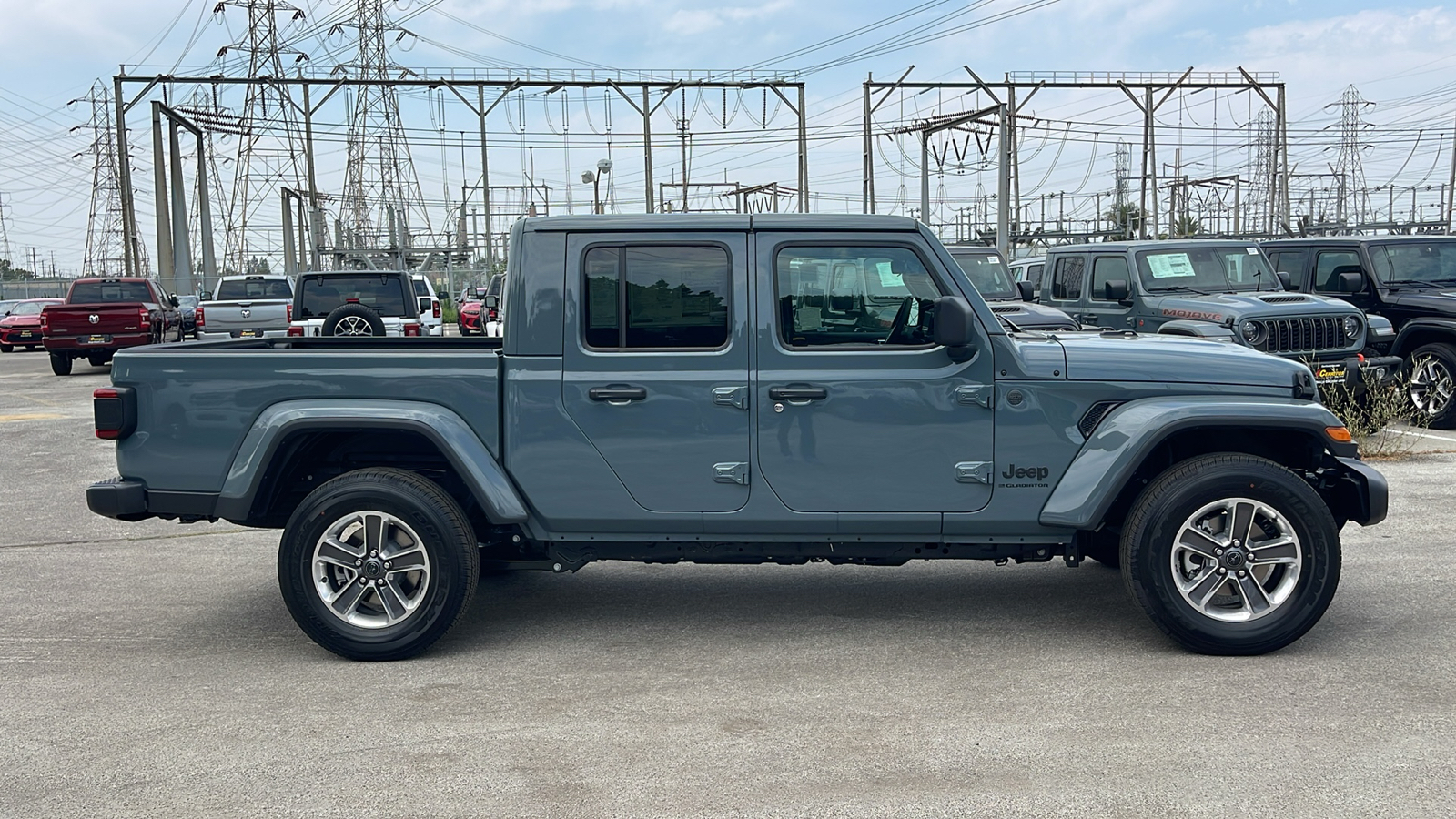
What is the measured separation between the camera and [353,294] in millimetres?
18719

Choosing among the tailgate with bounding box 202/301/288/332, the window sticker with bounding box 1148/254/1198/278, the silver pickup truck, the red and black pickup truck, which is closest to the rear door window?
the window sticker with bounding box 1148/254/1198/278

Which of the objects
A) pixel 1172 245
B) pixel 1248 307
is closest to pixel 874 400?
pixel 1248 307

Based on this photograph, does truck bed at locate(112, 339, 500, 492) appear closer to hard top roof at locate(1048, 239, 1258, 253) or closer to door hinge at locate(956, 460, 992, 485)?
door hinge at locate(956, 460, 992, 485)

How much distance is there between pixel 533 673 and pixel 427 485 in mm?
950

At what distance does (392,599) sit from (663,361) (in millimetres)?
1593

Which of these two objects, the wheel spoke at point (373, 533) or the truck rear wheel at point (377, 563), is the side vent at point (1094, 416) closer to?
the truck rear wheel at point (377, 563)

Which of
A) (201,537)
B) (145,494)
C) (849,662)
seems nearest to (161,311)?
(201,537)

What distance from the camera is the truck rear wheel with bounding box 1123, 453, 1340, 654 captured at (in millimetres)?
5336

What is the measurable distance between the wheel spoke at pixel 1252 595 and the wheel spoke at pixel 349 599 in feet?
12.5

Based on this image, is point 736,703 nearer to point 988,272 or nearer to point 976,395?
point 976,395

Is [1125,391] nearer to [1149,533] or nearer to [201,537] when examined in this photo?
[1149,533]

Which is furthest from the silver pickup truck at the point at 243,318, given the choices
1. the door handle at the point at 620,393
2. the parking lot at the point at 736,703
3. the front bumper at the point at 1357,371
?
the door handle at the point at 620,393

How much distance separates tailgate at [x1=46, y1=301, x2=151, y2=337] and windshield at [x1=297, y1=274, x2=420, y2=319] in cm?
790

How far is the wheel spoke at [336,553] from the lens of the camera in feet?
18.3
